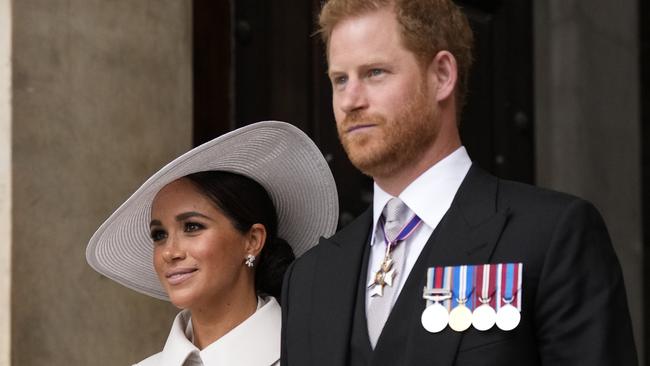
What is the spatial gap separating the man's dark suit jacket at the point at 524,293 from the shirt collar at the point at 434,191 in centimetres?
3

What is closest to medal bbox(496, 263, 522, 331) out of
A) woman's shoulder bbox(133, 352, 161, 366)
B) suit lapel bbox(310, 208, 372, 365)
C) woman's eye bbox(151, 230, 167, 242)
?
→ suit lapel bbox(310, 208, 372, 365)

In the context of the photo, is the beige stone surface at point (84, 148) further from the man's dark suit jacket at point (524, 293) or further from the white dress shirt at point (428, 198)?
the white dress shirt at point (428, 198)

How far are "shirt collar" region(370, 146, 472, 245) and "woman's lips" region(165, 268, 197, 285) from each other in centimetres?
75

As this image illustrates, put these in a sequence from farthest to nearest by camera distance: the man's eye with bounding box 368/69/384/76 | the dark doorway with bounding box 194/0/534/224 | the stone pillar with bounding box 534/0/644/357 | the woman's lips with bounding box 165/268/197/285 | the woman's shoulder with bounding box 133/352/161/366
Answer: the stone pillar with bounding box 534/0/644/357 < the dark doorway with bounding box 194/0/534/224 < the woman's shoulder with bounding box 133/352/161/366 < the woman's lips with bounding box 165/268/197/285 < the man's eye with bounding box 368/69/384/76

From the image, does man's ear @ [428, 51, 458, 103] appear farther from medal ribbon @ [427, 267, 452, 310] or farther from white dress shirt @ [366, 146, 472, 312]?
medal ribbon @ [427, 267, 452, 310]

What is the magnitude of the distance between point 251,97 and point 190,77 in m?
0.32

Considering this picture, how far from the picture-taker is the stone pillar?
5387 mm

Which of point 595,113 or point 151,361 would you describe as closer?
point 151,361

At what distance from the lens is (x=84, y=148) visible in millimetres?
3564

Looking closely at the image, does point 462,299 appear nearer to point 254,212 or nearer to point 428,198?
point 428,198

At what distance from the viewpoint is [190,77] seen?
12.7 feet

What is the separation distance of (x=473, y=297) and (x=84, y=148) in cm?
156

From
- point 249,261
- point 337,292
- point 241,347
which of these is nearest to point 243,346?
point 241,347

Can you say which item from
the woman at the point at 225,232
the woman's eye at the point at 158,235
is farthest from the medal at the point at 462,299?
the woman's eye at the point at 158,235
